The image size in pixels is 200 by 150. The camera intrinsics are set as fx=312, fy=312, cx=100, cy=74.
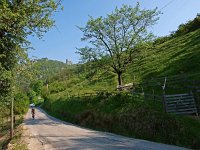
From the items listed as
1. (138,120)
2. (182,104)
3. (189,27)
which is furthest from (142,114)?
(189,27)

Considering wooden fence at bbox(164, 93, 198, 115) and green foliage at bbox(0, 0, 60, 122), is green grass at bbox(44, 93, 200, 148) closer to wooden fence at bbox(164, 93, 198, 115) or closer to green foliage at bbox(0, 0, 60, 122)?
wooden fence at bbox(164, 93, 198, 115)

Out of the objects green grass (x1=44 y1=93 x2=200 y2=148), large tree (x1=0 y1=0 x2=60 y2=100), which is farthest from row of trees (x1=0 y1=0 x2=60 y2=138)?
green grass (x1=44 y1=93 x2=200 y2=148)

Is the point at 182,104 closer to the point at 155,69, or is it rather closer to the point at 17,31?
the point at 17,31

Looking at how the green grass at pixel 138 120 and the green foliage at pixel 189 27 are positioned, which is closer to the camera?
the green grass at pixel 138 120

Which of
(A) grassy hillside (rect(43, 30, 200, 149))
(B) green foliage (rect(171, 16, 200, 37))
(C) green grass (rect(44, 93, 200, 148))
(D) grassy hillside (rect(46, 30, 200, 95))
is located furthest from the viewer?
(B) green foliage (rect(171, 16, 200, 37))

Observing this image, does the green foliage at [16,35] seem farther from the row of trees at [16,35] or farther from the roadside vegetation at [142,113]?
the roadside vegetation at [142,113]

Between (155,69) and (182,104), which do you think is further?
(155,69)

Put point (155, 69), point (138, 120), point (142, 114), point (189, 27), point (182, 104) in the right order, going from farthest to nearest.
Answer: point (189, 27) → point (155, 69) → point (138, 120) → point (142, 114) → point (182, 104)

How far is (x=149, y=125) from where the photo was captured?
21875mm

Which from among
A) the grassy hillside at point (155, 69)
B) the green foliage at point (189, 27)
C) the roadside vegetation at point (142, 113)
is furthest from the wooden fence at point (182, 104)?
the green foliage at point (189, 27)

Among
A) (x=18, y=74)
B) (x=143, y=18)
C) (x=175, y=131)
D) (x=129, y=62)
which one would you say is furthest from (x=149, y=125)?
(x=143, y=18)

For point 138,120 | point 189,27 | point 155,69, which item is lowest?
point 138,120

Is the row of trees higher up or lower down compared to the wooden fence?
higher up

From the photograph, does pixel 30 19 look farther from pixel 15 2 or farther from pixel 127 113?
pixel 127 113
